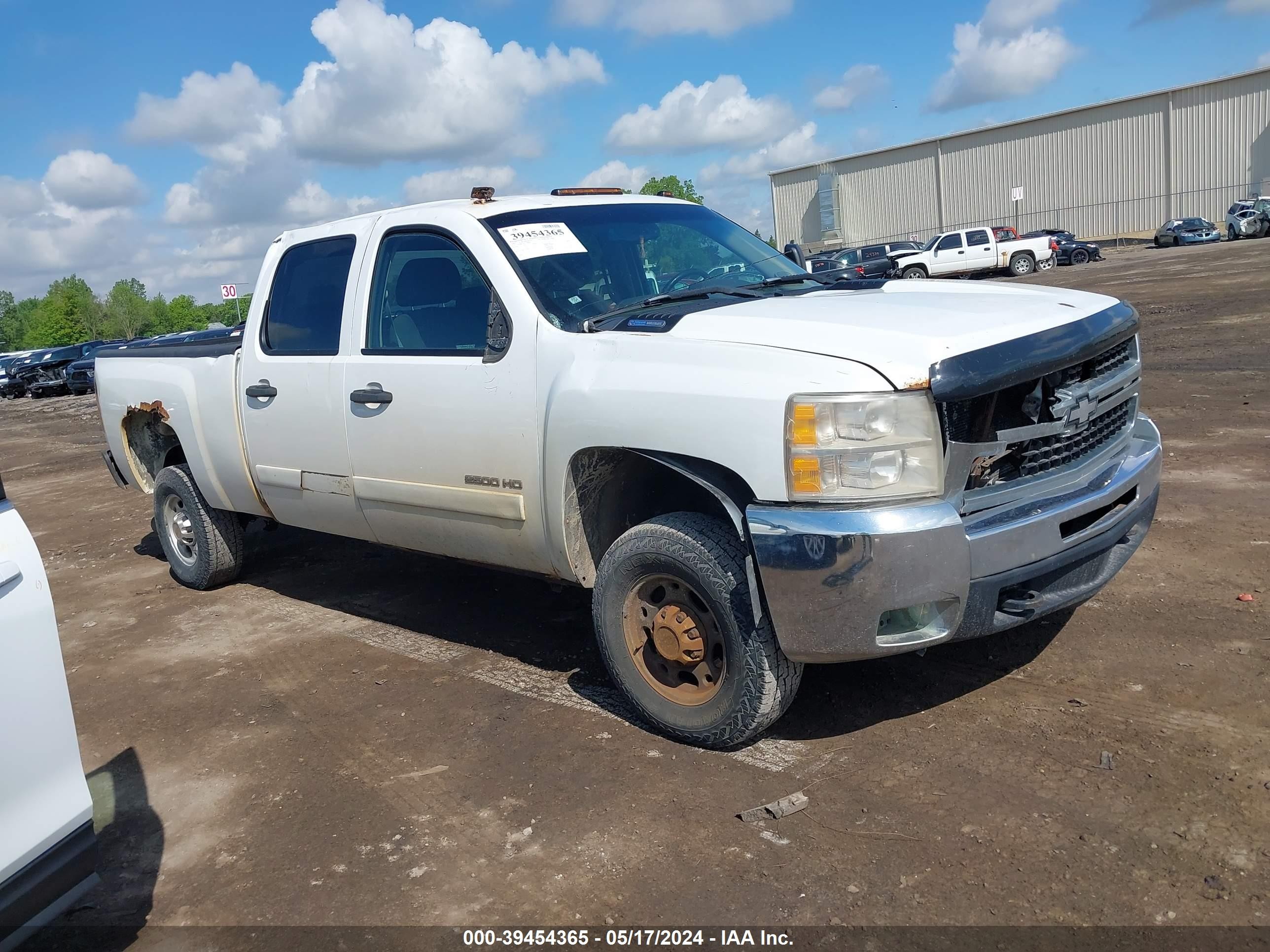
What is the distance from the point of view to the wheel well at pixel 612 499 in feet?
12.3

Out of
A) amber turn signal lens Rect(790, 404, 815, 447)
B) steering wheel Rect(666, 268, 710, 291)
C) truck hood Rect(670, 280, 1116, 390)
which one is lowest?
amber turn signal lens Rect(790, 404, 815, 447)

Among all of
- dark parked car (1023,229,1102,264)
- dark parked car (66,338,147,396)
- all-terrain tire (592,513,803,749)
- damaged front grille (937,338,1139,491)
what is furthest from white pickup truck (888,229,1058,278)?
all-terrain tire (592,513,803,749)

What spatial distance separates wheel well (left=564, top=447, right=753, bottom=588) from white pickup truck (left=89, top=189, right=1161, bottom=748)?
0.01 metres

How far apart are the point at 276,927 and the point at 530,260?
2546 millimetres

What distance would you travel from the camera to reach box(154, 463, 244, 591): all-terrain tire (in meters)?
6.20

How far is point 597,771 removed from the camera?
360 cm

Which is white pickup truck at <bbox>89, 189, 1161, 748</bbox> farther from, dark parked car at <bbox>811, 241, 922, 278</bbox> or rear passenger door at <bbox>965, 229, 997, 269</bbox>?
rear passenger door at <bbox>965, 229, 997, 269</bbox>

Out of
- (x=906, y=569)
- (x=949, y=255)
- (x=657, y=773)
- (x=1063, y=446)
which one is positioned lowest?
(x=657, y=773)

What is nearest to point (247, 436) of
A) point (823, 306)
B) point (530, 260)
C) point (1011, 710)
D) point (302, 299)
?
point (302, 299)

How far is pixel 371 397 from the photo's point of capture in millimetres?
4512

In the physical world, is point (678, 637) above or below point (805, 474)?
below

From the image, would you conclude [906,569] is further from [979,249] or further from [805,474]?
[979,249]

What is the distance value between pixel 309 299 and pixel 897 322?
3064 mm

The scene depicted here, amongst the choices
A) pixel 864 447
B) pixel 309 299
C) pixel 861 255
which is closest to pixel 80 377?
pixel 861 255
